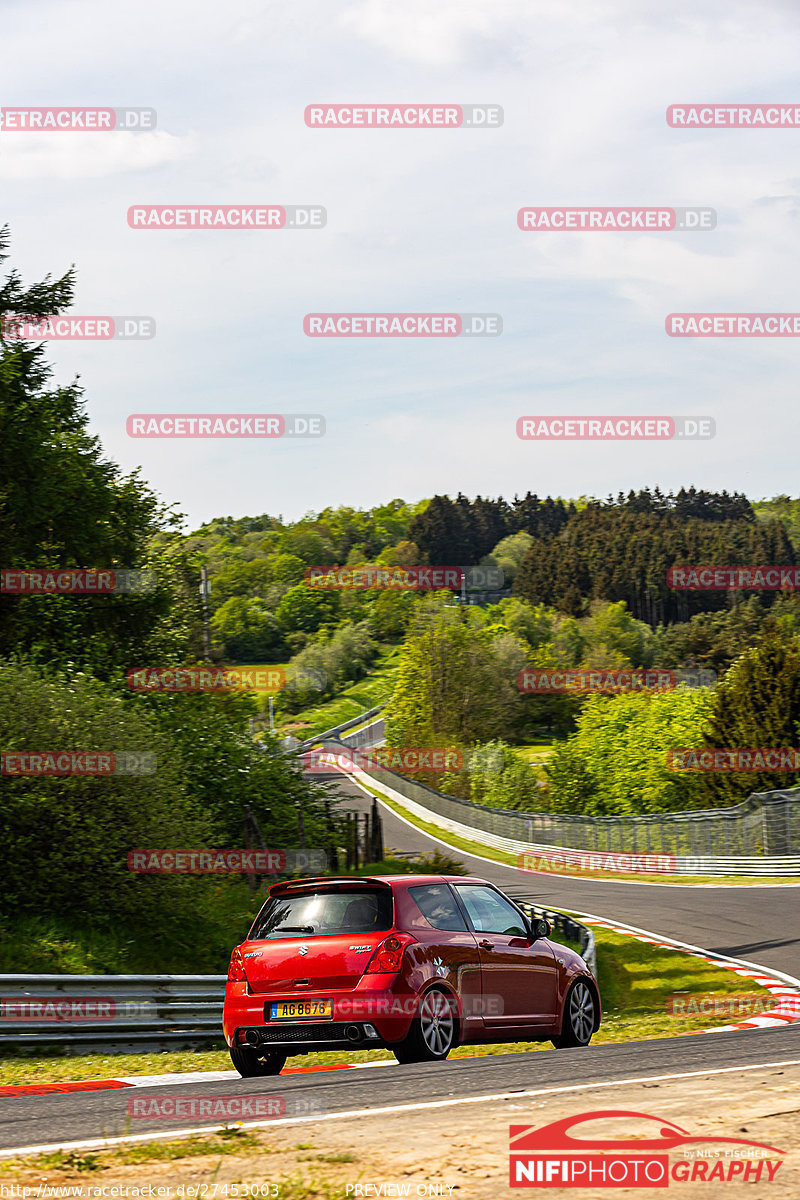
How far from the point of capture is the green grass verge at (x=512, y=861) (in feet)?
112

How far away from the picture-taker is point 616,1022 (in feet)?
44.7

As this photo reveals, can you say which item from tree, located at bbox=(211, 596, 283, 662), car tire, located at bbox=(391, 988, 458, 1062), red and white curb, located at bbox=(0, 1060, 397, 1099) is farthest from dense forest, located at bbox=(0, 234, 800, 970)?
tree, located at bbox=(211, 596, 283, 662)

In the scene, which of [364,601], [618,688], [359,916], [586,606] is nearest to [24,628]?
[359,916]

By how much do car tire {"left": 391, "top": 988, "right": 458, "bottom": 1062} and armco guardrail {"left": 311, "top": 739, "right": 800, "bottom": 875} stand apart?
27118mm

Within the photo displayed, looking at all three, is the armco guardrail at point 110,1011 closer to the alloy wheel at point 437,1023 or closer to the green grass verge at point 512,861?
the alloy wheel at point 437,1023

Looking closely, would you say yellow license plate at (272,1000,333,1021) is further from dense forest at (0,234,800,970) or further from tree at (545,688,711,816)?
tree at (545,688,711,816)

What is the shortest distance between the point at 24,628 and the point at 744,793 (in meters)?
38.7

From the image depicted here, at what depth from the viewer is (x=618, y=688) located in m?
104

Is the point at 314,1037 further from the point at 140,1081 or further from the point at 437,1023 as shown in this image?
the point at 140,1081

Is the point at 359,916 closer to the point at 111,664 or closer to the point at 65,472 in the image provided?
the point at 111,664

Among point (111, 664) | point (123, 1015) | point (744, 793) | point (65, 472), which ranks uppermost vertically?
point (65, 472)

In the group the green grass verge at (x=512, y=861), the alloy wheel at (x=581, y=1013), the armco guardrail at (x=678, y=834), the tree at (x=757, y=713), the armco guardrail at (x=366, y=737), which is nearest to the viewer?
the alloy wheel at (x=581, y=1013)

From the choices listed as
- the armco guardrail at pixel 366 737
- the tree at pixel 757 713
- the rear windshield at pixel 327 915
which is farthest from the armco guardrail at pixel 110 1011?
the armco guardrail at pixel 366 737

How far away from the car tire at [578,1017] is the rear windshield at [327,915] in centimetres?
226
